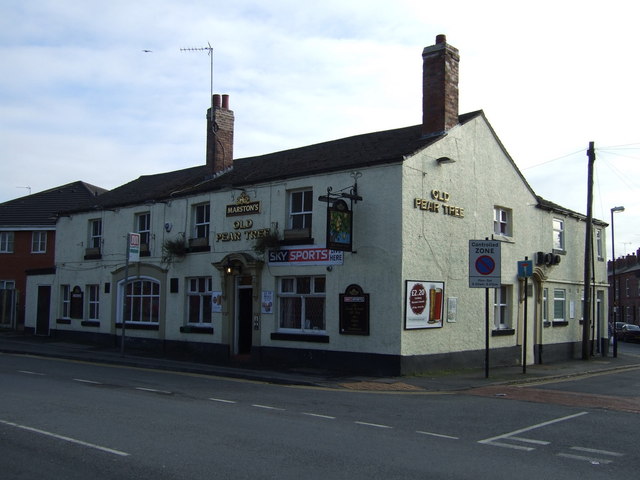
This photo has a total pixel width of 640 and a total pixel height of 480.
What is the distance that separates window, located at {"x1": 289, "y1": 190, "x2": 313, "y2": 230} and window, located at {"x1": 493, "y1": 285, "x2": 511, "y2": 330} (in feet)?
23.7

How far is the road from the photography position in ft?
23.7

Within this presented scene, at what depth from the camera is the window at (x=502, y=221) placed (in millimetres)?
21891

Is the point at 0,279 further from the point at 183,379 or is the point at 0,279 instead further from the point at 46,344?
the point at 183,379

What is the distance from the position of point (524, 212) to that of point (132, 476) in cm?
1955

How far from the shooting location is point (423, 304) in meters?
17.9

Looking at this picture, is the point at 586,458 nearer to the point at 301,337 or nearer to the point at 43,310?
the point at 301,337

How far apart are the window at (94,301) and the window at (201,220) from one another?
6345 mm

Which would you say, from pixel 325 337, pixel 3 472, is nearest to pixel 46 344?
pixel 325 337

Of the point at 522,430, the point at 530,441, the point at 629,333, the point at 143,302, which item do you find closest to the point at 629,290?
the point at 629,333

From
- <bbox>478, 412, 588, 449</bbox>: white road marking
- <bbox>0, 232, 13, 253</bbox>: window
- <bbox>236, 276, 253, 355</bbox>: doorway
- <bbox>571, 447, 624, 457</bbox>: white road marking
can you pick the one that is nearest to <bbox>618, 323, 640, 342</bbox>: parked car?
<bbox>236, 276, 253, 355</bbox>: doorway

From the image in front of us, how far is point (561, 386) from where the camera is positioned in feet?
54.7

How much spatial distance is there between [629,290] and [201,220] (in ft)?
197

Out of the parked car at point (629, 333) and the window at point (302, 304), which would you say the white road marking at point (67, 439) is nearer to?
the window at point (302, 304)

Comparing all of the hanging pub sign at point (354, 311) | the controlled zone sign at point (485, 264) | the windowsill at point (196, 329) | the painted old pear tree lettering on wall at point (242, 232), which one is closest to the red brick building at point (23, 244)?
the windowsill at point (196, 329)
